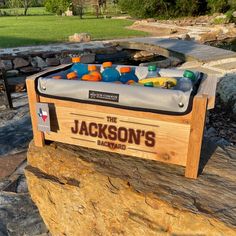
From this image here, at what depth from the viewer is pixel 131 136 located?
2385mm

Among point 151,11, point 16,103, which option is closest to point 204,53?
point 16,103

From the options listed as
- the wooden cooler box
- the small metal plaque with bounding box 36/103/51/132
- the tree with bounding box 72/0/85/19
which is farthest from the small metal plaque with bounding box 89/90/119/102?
the tree with bounding box 72/0/85/19

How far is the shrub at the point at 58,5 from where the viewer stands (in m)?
28.4

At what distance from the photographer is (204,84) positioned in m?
2.46

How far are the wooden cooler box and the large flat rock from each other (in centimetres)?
13

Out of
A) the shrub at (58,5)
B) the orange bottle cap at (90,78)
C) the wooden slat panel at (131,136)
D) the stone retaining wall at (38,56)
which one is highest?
the orange bottle cap at (90,78)

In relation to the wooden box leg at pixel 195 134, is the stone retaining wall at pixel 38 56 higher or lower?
lower

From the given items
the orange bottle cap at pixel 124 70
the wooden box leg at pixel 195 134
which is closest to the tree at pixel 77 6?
the orange bottle cap at pixel 124 70

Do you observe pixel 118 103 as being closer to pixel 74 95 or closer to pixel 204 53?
pixel 74 95

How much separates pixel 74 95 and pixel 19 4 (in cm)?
4256

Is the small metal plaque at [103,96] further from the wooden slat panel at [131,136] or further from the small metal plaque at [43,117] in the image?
the small metal plaque at [43,117]

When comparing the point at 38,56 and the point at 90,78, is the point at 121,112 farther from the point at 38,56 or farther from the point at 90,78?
the point at 38,56

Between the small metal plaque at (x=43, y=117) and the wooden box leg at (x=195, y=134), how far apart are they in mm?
1134

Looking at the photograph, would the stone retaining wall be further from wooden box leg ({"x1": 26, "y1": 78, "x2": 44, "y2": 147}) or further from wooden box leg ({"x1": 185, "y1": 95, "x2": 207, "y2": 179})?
wooden box leg ({"x1": 185, "y1": 95, "x2": 207, "y2": 179})
